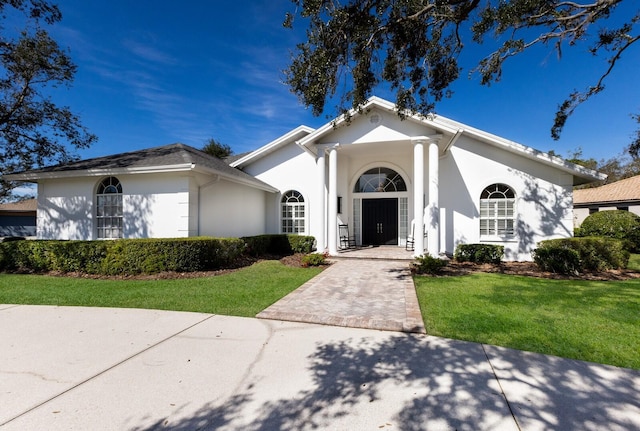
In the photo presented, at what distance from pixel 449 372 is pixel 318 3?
269 inches

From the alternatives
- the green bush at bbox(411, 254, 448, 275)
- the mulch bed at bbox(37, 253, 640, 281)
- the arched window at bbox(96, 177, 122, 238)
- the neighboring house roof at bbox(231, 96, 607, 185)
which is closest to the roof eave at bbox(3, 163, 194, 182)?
the arched window at bbox(96, 177, 122, 238)

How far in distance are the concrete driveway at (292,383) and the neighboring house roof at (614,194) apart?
2272 cm

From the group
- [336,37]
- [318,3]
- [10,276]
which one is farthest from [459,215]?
[10,276]

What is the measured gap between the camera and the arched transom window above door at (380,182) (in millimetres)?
14664

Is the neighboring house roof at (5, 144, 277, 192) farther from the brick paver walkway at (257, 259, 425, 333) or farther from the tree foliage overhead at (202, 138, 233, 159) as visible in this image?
the tree foliage overhead at (202, 138, 233, 159)

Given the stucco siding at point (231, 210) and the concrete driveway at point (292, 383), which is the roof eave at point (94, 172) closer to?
the stucco siding at point (231, 210)

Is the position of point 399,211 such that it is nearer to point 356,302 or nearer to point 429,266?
point 429,266

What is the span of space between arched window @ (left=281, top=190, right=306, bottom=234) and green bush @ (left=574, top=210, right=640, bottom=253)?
14.8 meters

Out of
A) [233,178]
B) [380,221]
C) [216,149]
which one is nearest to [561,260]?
[380,221]

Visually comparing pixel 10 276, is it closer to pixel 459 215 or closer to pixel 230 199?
Answer: pixel 230 199

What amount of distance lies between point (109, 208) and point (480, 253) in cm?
1405

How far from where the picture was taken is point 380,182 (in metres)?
15.0

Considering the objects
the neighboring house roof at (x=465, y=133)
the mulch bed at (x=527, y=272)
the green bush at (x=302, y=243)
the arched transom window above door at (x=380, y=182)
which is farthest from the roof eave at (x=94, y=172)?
the mulch bed at (x=527, y=272)

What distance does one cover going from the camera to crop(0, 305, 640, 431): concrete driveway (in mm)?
2492
